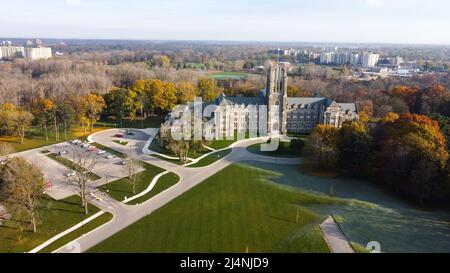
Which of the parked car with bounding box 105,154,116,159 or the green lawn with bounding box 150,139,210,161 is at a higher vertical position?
the green lawn with bounding box 150,139,210,161

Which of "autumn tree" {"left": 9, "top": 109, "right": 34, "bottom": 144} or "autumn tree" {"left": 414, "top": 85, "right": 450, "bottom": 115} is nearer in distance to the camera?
"autumn tree" {"left": 9, "top": 109, "right": 34, "bottom": 144}

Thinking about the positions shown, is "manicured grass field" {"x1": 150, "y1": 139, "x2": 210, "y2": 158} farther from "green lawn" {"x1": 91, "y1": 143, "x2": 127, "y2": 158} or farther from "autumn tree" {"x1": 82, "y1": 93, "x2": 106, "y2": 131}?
"autumn tree" {"x1": 82, "y1": 93, "x2": 106, "y2": 131}

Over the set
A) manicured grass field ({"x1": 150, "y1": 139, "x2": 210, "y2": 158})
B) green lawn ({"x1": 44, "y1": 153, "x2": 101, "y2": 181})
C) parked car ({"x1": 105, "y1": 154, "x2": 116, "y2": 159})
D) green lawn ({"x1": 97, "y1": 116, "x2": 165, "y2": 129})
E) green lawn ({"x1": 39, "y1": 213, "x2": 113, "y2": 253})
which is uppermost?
green lawn ({"x1": 97, "y1": 116, "x2": 165, "y2": 129})

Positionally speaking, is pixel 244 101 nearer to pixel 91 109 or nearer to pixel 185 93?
pixel 185 93

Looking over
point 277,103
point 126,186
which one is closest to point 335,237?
point 126,186

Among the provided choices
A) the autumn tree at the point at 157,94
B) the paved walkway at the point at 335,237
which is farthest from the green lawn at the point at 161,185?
the autumn tree at the point at 157,94

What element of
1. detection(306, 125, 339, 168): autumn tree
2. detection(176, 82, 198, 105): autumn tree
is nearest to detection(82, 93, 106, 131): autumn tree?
detection(176, 82, 198, 105): autumn tree

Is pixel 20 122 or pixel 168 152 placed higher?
pixel 20 122
